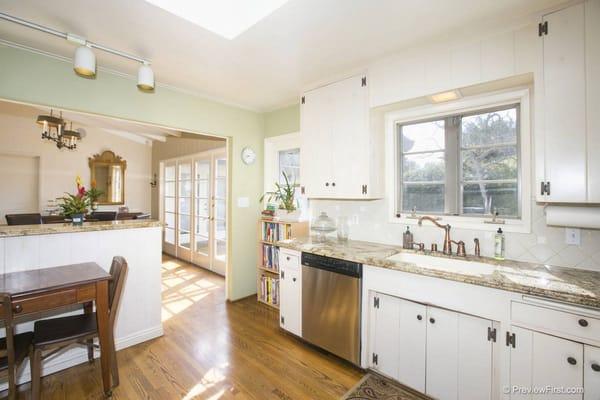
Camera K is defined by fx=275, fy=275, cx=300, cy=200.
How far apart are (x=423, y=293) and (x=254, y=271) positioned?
8.25 feet

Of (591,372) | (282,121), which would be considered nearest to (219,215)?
(282,121)

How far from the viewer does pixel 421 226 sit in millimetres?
2520

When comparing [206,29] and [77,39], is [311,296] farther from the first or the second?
[77,39]

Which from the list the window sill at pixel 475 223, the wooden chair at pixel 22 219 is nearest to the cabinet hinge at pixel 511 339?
the window sill at pixel 475 223

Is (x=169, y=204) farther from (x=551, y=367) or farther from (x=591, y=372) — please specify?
(x=591, y=372)

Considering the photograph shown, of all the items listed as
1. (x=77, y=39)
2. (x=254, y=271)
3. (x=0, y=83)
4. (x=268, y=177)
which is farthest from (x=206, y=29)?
(x=254, y=271)

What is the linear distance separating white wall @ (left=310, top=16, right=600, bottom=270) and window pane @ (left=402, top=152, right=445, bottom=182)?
44 cm

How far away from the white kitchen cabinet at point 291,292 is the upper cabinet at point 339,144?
2.40 feet

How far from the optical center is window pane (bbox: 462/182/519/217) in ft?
7.11

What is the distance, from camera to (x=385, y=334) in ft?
6.81

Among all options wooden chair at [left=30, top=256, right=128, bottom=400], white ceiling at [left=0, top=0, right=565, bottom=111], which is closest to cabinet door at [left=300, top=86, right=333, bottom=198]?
white ceiling at [left=0, top=0, right=565, bottom=111]

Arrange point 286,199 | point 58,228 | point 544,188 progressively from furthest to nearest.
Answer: point 286,199
point 58,228
point 544,188

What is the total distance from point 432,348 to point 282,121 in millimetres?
3031

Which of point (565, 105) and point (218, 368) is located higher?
point (565, 105)
